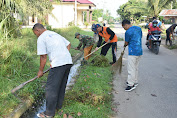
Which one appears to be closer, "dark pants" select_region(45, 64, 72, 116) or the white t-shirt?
the white t-shirt

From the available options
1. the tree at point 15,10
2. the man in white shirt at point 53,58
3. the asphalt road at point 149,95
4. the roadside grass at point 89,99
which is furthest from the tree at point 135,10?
the man in white shirt at point 53,58

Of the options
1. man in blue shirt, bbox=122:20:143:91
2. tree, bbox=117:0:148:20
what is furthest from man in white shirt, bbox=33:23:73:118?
tree, bbox=117:0:148:20

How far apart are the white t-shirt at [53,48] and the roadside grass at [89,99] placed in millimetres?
1006

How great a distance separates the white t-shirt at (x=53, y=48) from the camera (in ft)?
10.2

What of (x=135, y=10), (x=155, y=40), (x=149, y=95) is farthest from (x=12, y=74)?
(x=135, y=10)

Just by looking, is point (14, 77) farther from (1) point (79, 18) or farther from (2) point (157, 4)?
(1) point (79, 18)

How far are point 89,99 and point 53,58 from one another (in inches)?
52.3

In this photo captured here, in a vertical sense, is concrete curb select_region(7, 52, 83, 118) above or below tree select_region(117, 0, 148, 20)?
below

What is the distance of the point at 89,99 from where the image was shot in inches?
158

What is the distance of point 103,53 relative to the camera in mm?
7289

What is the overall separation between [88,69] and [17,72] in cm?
232

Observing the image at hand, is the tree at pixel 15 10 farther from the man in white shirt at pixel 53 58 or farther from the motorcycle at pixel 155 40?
the motorcycle at pixel 155 40

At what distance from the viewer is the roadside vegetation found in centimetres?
371

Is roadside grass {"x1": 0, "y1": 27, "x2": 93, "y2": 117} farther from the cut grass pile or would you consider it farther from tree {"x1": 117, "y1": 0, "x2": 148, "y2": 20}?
tree {"x1": 117, "y1": 0, "x2": 148, "y2": 20}
